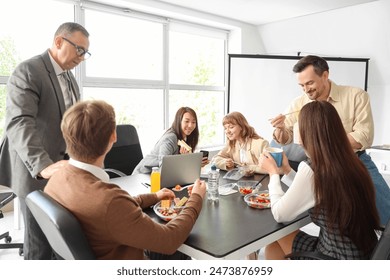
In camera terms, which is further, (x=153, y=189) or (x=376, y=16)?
(x=376, y=16)

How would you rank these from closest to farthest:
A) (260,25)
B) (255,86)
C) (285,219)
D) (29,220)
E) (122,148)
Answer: (29,220)
(285,219)
(122,148)
(255,86)
(260,25)

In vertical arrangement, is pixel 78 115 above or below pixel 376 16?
below

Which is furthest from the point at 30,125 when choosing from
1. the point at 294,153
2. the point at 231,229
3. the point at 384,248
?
the point at 294,153

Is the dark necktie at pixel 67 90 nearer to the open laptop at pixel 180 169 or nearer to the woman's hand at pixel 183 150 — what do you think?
the open laptop at pixel 180 169

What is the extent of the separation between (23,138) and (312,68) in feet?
5.71

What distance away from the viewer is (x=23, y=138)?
1.54 meters

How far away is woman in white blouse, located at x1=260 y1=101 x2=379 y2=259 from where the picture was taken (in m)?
1.27

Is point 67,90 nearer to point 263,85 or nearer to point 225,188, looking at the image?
point 225,188

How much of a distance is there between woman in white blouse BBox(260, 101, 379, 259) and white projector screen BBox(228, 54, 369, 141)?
10.4 feet

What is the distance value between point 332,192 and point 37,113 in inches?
57.7

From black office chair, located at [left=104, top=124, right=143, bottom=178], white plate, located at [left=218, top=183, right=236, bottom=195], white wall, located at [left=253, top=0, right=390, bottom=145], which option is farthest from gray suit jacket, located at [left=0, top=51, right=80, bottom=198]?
white wall, located at [left=253, top=0, right=390, bottom=145]

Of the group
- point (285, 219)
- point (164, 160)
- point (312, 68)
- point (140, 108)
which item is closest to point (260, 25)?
point (140, 108)
